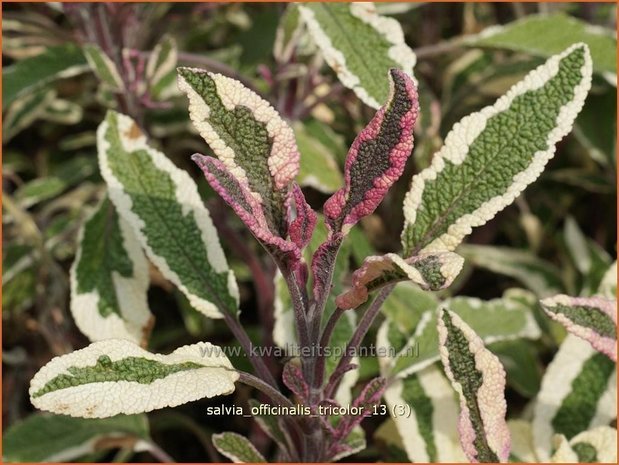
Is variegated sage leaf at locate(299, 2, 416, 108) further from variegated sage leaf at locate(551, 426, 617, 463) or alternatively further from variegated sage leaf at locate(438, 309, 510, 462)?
variegated sage leaf at locate(551, 426, 617, 463)

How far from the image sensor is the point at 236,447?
35.4 inches

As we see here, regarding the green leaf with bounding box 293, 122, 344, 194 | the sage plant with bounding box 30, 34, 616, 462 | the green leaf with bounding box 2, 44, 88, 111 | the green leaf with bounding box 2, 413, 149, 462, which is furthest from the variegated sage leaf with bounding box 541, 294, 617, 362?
the green leaf with bounding box 2, 44, 88, 111

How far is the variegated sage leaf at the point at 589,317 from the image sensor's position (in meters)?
0.84

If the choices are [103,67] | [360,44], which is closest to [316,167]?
[360,44]

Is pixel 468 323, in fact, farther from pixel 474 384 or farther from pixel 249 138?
pixel 249 138

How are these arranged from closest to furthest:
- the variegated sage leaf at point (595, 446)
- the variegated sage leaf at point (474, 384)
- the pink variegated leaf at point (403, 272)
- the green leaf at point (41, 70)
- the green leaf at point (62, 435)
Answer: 1. the pink variegated leaf at point (403, 272)
2. the variegated sage leaf at point (474, 384)
3. the variegated sage leaf at point (595, 446)
4. the green leaf at point (62, 435)
5. the green leaf at point (41, 70)

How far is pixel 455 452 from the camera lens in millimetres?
1073

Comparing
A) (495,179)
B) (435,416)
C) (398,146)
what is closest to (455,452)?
(435,416)

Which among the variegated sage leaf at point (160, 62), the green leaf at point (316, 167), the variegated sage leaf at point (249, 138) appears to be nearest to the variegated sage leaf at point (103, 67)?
the variegated sage leaf at point (160, 62)

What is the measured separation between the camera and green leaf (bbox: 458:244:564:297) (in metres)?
1.44

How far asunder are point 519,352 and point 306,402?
1.77ft

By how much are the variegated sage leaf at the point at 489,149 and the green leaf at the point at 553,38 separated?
0.41 metres

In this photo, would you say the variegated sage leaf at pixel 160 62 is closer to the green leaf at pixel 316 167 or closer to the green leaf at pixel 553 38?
the green leaf at pixel 316 167

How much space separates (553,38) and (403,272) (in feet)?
2.34
